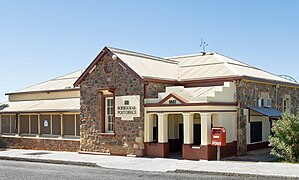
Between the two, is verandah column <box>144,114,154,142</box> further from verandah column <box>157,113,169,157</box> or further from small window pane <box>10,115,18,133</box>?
small window pane <box>10,115,18,133</box>

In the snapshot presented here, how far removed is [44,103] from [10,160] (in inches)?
234

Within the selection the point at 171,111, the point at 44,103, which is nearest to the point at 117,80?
the point at 171,111

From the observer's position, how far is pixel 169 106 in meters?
19.3

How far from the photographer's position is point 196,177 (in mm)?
14445

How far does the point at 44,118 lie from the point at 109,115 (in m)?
6.06

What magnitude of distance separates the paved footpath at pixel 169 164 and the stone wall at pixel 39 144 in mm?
1390

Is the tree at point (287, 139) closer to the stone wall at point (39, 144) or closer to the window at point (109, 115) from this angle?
the window at point (109, 115)

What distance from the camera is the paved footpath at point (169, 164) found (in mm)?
14867

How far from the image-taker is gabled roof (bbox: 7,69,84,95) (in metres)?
28.7

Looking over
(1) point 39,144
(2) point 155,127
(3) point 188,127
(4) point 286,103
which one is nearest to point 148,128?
(2) point 155,127

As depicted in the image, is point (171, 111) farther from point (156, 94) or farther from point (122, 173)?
point (122, 173)

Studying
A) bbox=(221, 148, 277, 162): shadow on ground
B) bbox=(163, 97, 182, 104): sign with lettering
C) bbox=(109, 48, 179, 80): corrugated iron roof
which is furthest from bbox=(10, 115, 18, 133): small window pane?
bbox=(221, 148, 277, 162): shadow on ground

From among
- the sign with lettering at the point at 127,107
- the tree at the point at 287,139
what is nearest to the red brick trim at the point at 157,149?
the sign with lettering at the point at 127,107

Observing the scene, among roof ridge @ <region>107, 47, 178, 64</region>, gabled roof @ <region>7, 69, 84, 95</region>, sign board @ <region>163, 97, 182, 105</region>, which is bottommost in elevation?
sign board @ <region>163, 97, 182, 105</region>
